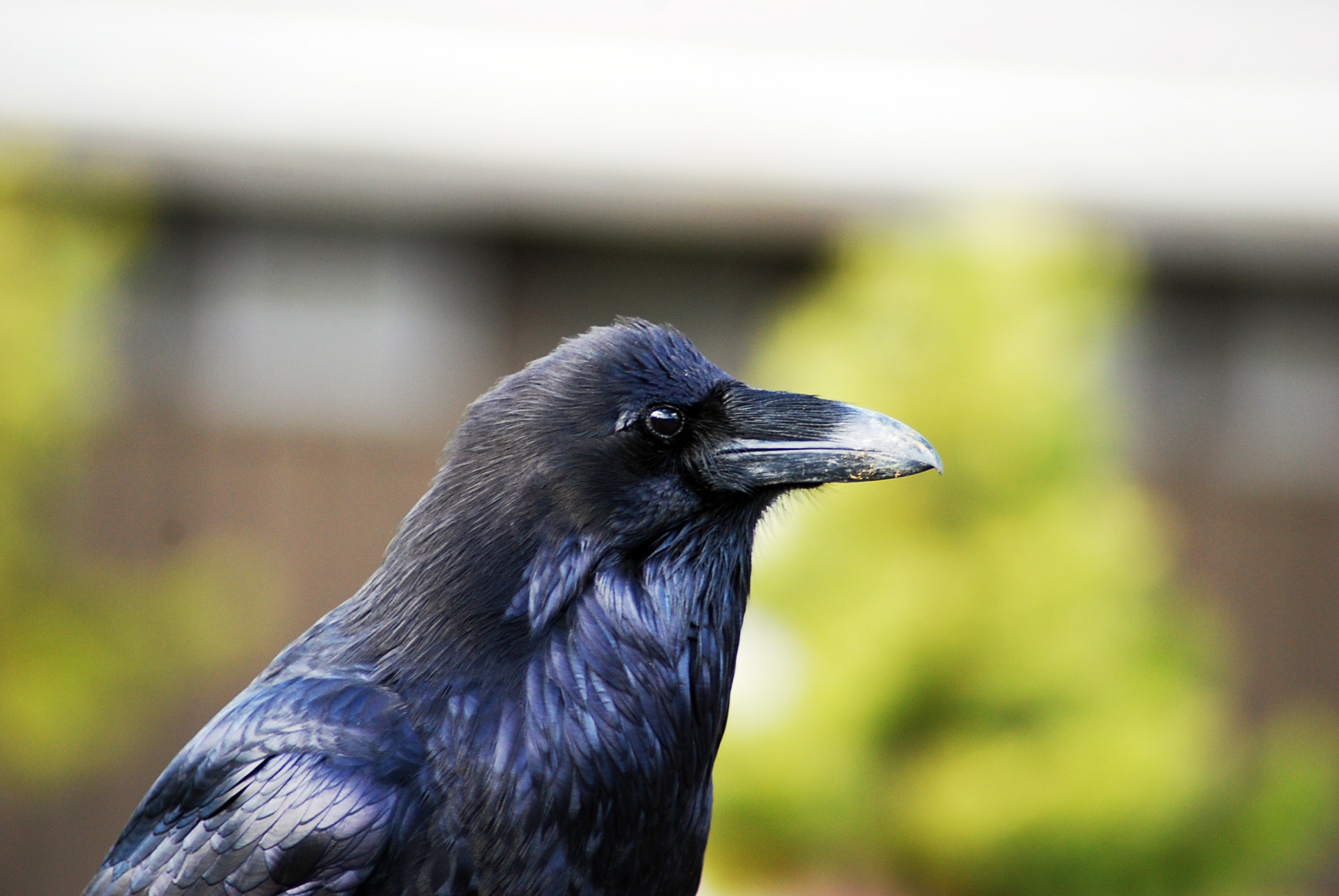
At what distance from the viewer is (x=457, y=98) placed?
7.81m

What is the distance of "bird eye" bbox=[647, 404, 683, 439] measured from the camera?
2.06 metres

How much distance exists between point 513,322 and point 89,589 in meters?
3.34

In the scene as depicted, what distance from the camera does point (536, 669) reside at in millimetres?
1990

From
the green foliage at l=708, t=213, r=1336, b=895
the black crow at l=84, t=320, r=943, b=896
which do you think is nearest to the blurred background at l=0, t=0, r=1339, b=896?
Result: the green foliage at l=708, t=213, r=1336, b=895

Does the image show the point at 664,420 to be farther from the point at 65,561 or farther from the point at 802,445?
the point at 65,561

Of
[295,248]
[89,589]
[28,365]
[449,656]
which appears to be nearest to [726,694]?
[449,656]

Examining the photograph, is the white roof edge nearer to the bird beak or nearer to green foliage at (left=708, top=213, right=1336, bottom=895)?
green foliage at (left=708, top=213, right=1336, bottom=895)

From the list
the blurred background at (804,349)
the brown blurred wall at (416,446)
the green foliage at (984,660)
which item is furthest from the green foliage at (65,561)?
the green foliage at (984,660)

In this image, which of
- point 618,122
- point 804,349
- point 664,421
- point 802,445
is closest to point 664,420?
point 664,421

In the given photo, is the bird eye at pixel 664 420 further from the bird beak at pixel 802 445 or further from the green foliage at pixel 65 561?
the green foliage at pixel 65 561

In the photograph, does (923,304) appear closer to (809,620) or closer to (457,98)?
(809,620)

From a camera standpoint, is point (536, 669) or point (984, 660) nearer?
point (536, 669)

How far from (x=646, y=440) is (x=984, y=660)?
134 inches

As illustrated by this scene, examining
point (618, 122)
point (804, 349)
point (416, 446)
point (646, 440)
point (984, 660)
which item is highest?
point (618, 122)
